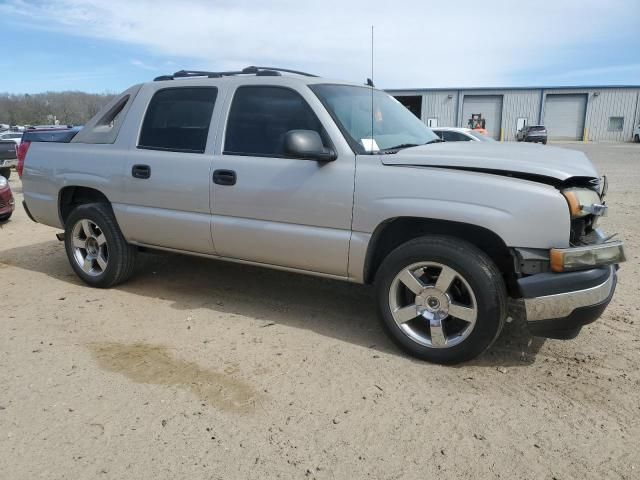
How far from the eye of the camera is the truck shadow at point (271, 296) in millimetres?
3850

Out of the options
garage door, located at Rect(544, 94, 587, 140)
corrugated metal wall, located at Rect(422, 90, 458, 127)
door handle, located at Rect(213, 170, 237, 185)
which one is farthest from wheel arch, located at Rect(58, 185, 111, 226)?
garage door, located at Rect(544, 94, 587, 140)

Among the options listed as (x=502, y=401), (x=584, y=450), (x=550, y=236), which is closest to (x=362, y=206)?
(x=550, y=236)

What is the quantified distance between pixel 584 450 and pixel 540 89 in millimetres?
49128

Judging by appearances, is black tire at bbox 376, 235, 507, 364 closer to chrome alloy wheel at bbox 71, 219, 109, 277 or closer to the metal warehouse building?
chrome alloy wheel at bbox 71, 219, 109, 277

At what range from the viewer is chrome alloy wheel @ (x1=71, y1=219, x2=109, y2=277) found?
504cm

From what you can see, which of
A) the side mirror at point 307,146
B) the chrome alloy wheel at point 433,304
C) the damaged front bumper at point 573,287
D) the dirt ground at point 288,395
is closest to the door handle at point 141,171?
the dirt ground at point 288,395

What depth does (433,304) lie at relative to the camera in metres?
3.44

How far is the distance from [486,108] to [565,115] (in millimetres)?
6820

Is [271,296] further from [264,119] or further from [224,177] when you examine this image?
[264,119]

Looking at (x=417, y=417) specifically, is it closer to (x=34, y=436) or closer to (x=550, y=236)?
(x=550, y=236)

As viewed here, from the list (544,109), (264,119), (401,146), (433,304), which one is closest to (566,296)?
(433,304)

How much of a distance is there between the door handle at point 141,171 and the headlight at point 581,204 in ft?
10.4

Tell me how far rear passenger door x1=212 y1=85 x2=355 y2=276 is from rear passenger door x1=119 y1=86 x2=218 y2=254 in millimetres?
175

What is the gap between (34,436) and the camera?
2.75 m
